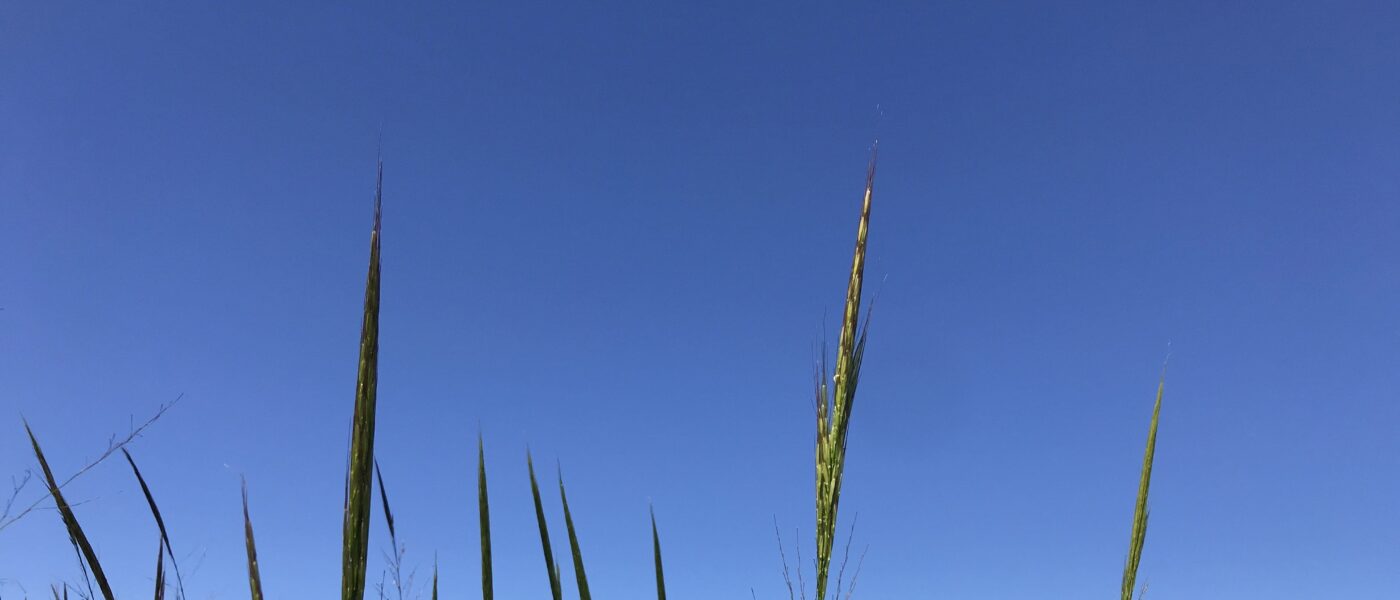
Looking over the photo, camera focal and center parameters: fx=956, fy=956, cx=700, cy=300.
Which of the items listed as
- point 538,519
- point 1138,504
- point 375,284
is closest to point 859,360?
point 1138,504

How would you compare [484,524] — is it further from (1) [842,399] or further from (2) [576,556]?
(1) [842,399]

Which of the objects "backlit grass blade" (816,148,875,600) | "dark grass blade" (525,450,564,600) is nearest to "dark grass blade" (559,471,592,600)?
"dark grass blade" (525,450,564,600)

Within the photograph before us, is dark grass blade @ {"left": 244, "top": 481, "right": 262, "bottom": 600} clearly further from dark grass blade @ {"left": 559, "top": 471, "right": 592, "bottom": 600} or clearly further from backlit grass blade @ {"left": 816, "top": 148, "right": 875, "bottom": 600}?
backlit grass blade @ {"left": 816, "top": 148, "right": 875, "bottom": 600}

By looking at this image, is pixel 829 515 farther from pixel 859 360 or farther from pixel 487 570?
pixel 487 570

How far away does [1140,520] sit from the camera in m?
1.97

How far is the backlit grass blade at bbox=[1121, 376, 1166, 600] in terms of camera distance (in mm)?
1880

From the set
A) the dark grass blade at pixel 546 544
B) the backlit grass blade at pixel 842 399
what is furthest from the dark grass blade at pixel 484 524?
the backlit grass blade at pixel 842 399

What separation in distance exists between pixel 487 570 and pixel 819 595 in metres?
0.77

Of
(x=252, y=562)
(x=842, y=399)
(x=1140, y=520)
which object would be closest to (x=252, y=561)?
(x=252, y=562)

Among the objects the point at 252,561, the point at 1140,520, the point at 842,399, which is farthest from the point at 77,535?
the point at 1140,520

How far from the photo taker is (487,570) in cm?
119

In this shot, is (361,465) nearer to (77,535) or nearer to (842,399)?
(77,535)

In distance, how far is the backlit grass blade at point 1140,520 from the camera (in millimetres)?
1880

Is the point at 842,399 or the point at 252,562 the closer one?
the point at 252,562
